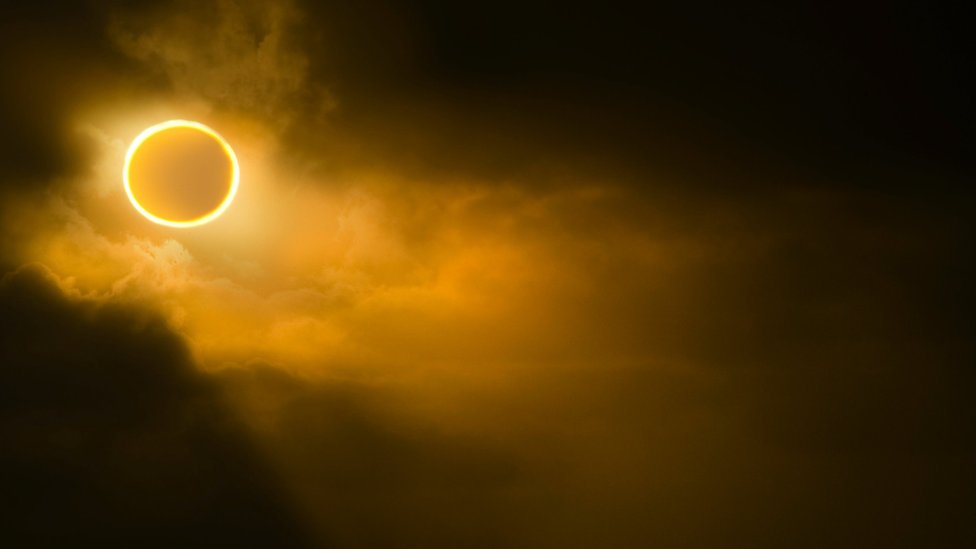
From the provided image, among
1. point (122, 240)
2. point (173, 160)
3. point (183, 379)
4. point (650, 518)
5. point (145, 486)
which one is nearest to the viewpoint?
point (173, 160)

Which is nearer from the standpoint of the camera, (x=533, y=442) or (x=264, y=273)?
(x=264, y=273)

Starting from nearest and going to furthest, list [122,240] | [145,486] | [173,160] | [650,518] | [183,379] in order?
[173,160], [122,240], [183,379], [650,518], [145,486]

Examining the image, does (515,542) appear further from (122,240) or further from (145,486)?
(122,240)

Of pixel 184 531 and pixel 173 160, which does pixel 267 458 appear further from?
pixel 173 160

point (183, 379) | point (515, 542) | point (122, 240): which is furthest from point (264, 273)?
point (515, 542)

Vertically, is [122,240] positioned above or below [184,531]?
above

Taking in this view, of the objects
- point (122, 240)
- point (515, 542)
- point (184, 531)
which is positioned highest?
point (122, 240)

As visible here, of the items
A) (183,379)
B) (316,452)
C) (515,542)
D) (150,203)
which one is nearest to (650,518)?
(515,542)
